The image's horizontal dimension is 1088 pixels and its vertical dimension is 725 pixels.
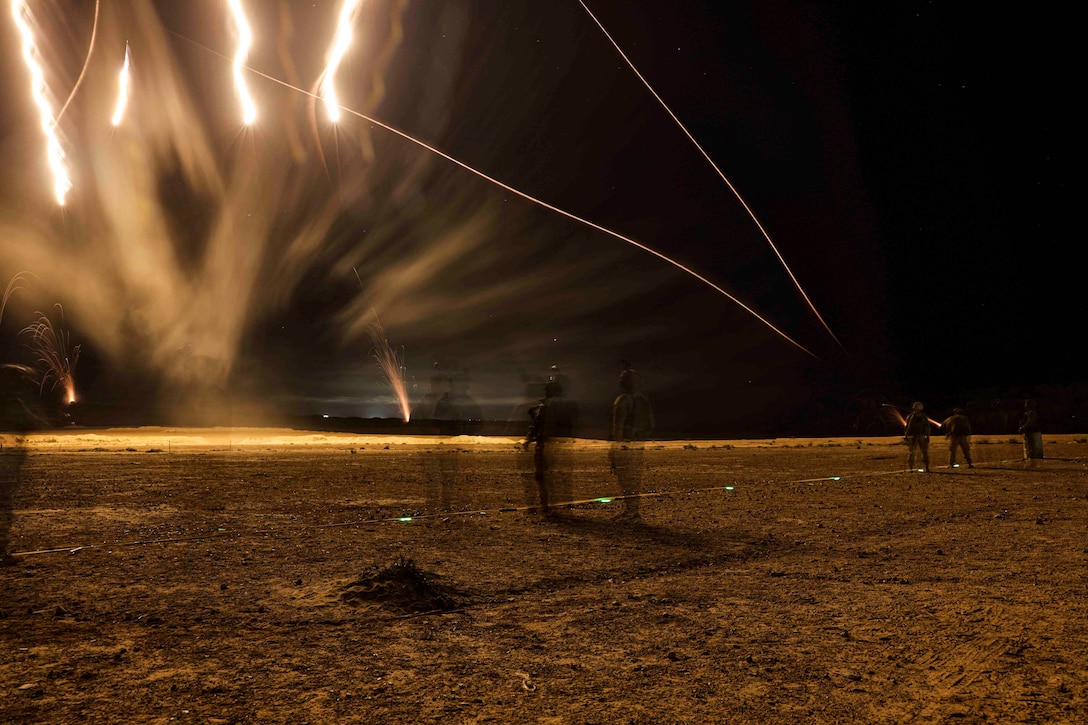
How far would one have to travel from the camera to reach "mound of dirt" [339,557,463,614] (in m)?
6.04

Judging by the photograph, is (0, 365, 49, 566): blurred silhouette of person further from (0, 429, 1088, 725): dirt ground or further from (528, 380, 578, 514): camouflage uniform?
(528, 380, 578, 514): camouflage uniform

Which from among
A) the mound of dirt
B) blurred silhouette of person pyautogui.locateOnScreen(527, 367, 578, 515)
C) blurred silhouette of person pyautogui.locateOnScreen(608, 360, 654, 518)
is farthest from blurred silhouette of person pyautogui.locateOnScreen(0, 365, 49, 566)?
blurred silhouette of person pyautogui.locateOnScreen(608, 360, 654, 518)

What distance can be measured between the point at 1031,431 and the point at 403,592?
23551mm

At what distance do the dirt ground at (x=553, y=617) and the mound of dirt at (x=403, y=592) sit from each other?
34 millimetres

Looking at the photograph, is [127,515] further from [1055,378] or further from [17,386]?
[1055,378]

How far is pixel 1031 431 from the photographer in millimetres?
22719

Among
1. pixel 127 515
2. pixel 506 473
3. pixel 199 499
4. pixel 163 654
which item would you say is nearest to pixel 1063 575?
pixel 163 654

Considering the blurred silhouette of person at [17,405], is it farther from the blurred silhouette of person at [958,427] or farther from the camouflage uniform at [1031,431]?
the camouflage uniform at [1031,431]

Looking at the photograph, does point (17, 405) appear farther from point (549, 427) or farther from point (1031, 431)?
point (1031, 431)

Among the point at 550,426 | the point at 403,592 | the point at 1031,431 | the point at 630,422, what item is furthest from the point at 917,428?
the point at 403,592

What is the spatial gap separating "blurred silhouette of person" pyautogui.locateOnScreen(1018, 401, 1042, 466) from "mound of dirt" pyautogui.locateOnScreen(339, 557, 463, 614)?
22.5 meters

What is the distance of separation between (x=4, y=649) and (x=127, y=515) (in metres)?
8.02

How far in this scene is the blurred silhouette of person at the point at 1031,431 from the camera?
883 inches

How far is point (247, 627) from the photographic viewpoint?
18.0ft
